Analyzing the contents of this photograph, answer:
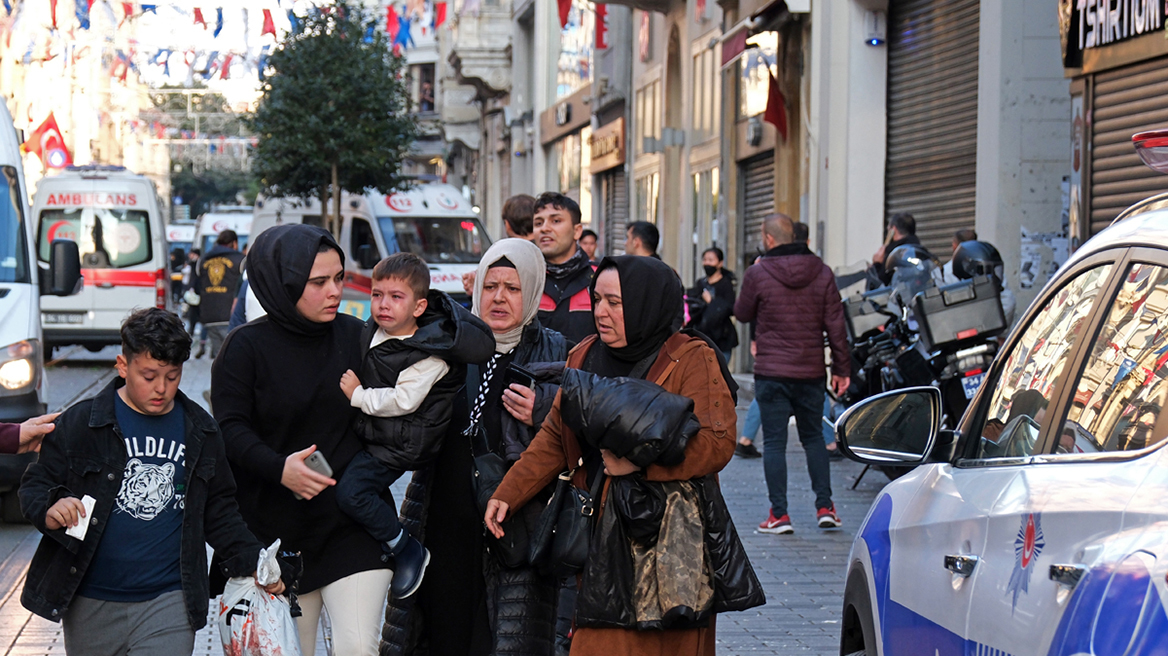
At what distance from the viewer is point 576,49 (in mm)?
35531

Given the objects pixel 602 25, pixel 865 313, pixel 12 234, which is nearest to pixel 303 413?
pixel 12 234

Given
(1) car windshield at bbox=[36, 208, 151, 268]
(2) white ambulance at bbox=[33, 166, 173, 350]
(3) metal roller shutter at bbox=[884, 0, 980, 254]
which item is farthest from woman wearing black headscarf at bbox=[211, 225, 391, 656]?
(1) car windshield at bbox=[36, 208, 151, 268]

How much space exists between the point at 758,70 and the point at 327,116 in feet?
51.0

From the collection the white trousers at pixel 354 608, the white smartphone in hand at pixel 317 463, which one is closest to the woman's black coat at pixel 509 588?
Result: the white trousers at pixel 354 608

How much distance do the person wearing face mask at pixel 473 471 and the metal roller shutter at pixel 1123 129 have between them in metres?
6.24

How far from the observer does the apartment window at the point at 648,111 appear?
1051 inches

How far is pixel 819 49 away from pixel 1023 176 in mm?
4979

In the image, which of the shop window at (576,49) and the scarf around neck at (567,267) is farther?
the shop window at (576,49)

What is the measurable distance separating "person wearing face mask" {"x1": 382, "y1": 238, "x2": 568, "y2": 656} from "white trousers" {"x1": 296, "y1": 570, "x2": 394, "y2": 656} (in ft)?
1.08

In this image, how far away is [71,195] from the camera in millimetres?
21656

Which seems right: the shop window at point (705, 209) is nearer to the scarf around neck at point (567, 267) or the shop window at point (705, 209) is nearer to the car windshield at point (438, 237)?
the car windshield at point (438, 237)

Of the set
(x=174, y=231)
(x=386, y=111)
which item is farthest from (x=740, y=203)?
(x=174, y=231)

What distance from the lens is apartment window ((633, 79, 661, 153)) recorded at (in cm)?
2669

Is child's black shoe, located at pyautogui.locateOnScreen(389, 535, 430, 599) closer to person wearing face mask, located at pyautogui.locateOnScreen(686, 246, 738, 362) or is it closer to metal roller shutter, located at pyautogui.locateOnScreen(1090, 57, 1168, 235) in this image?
metal roller shutter, located at pyautogui.locateOnScreen(1090, 57, 1168, 235)
